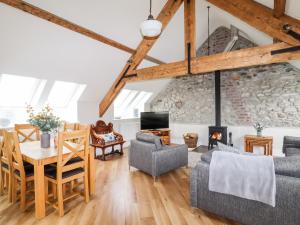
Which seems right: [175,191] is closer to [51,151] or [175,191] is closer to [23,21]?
[51,151]

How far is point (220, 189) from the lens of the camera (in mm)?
2215

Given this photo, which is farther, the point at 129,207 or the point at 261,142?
the point at 261,142

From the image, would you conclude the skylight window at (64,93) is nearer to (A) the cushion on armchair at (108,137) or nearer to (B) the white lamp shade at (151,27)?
(A) the cushion on armchair at (108,137)

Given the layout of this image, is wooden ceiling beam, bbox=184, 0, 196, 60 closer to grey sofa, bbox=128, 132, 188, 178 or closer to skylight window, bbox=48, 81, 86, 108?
grey sofa, bbox=128, 132, 188, 178

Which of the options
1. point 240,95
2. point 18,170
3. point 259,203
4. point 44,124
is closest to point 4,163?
point 18,170

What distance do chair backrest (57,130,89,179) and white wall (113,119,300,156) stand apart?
3.57 meters

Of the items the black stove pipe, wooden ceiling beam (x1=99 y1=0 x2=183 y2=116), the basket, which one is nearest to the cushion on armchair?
wooden ceiling beam (x1=99 y1=0 x2=183 y2=116)

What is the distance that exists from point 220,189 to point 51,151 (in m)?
2.41

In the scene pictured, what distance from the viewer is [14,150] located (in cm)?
263

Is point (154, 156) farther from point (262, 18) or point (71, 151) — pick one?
point (262, 18)

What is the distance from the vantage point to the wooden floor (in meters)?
2.36

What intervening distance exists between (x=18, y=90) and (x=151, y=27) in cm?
369

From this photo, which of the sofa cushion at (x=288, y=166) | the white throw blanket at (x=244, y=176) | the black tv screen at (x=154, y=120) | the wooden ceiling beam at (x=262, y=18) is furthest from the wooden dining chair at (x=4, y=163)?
the wooden ceiling beam at (x=262, y=18)

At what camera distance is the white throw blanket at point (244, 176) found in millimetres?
1968
